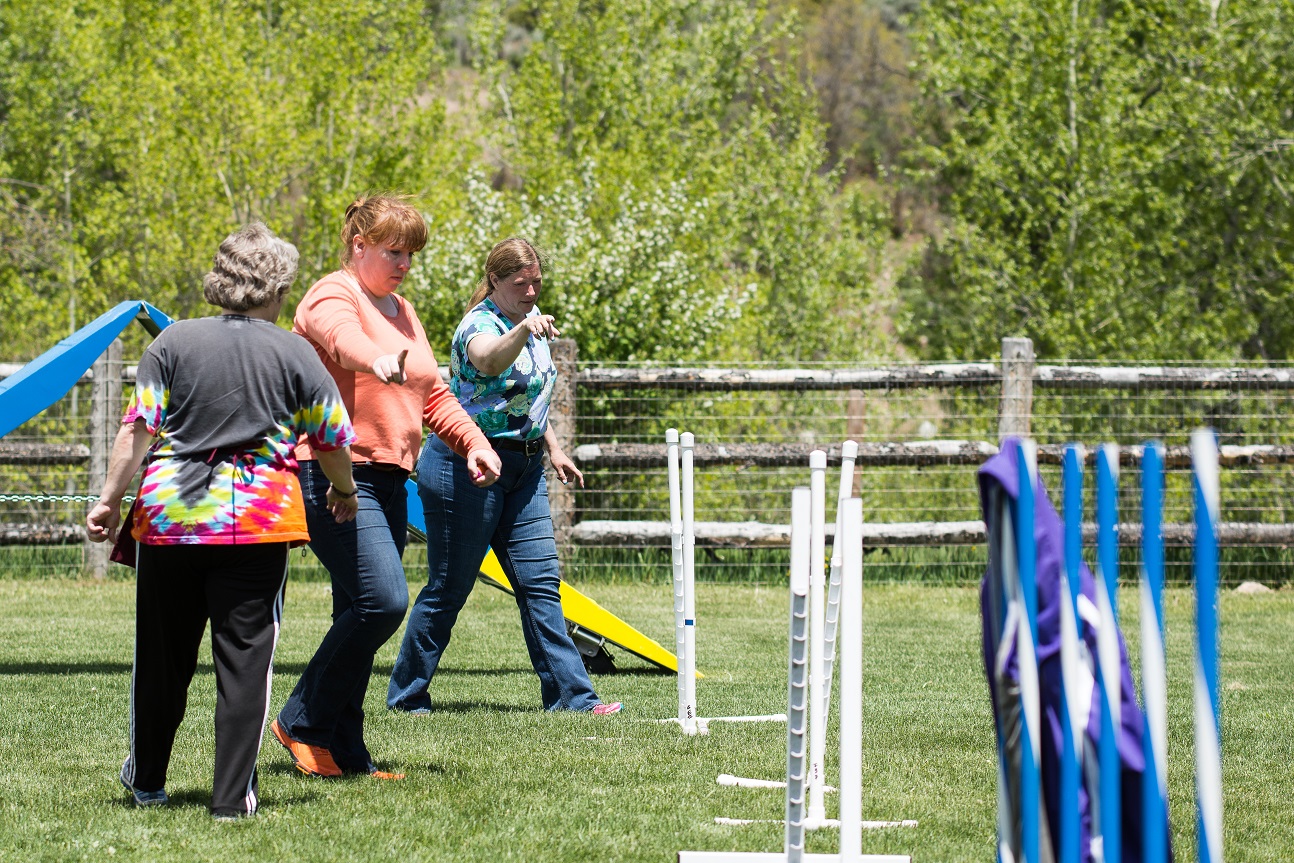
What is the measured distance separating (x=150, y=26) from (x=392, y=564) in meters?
19.3

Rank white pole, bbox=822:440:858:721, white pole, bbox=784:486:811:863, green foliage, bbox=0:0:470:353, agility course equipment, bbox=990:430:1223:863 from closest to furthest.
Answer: agility course equipment, bbox=990:430:1223:863
white pole, bbox=784:486:811:863
white pole, bbox=822:440:858:721
green foliage, bbox=0:0:470:353

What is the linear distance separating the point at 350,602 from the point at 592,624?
242 centimetres

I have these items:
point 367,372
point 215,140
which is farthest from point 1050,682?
point 215,140

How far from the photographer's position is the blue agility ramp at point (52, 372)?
531 centimetres

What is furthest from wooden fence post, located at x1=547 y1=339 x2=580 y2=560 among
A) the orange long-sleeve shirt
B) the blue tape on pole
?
the blue tape on pole

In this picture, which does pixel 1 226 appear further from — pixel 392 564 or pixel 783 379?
pixel 392 564

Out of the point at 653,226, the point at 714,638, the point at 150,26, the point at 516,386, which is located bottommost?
the point at 714,638

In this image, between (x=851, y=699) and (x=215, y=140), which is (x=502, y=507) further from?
(x=215, y=140)

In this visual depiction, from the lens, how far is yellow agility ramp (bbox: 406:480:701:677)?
21.5ft

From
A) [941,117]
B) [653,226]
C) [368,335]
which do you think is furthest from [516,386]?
[941,117]

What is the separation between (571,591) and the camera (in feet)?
22.2

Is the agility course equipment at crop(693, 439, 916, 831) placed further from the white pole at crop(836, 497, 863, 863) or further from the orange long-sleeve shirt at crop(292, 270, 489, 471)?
the orange long-sleeve shirt at crop(292, 270, 489, 471)

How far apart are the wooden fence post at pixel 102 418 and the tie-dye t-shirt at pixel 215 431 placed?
24.7 ft

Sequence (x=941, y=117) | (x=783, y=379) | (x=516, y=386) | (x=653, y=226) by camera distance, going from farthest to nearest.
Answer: (x=941, y=117) → (x=653, y=226) → (x=783, y=379) → (x=516, y=386)
